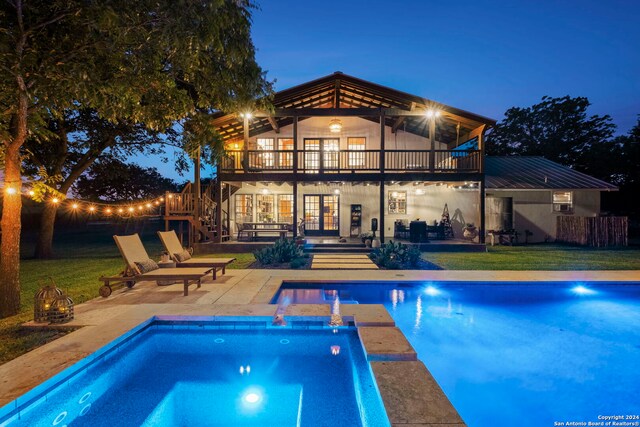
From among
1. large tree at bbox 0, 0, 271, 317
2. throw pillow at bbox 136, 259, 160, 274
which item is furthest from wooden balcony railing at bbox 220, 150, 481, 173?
large tree at bbox 0, 0, 271, 317

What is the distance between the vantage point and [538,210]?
1712 cm

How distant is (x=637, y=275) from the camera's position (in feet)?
27.5

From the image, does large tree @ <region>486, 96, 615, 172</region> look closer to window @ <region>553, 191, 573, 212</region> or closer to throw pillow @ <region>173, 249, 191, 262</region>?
window @ <region>553, 191, 573, 212</region>

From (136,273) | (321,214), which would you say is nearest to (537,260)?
(321,214)

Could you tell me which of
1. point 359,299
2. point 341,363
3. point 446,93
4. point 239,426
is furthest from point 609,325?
point 446,93

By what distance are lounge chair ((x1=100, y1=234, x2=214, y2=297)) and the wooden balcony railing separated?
6595mm

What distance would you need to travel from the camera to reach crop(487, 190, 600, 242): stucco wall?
1700 centimetres

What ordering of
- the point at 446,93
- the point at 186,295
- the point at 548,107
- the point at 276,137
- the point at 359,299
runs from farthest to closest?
the point at 446,93
the point at 548,107
the point at 276,137
the point at 359,299
the point at 186,295

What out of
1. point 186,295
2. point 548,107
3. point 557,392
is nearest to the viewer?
point 557,392

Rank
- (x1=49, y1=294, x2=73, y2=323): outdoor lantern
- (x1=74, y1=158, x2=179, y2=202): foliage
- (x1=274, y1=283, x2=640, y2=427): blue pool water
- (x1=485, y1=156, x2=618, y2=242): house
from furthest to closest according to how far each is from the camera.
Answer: (x1=485, y1=156, x2=618, y2=242): house
(x1=74, y1=158, x2=179, y2=202): foliage
(x1=49, y1=294, x2=73, y2=323): outdoor lantern
(x1=274, y1=283, x2=640, y2=427): blue pool water

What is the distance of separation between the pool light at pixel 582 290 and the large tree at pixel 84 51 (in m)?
8.47

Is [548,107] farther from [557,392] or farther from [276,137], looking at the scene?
[557,392]

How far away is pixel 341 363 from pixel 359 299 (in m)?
3.01

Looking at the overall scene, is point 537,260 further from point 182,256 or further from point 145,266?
point 145,266
